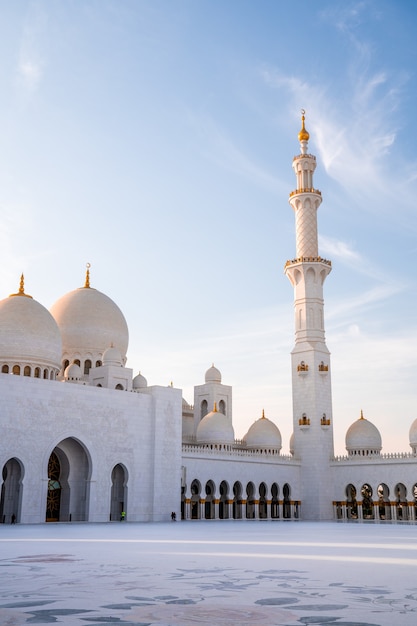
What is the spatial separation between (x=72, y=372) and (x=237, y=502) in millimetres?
11893

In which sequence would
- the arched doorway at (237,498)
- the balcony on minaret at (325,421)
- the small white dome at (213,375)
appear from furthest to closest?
the small white dome at (213,375)
the balcony on minaret at (325,421)
the arched doorway at (237,498)

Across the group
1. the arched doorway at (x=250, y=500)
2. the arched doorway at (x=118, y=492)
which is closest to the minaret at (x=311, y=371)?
the arched doorway at (x=250, y=500)

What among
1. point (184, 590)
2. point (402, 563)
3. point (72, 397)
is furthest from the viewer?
point (72, 397)

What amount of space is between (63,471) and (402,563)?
75.6 feet

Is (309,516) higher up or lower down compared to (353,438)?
lower down

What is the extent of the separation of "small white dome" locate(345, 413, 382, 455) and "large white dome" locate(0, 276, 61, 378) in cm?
1981

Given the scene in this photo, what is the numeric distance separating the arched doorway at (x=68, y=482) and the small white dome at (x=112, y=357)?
17.7 feet

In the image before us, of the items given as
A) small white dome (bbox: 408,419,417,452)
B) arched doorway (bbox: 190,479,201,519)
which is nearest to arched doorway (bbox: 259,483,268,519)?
arched doorway (bbox: 190,479,201,519)

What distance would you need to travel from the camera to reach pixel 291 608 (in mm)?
4402

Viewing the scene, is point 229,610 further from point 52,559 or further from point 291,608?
point 52,559

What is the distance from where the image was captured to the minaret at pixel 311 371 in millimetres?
39344

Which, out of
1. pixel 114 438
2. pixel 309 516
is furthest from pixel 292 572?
pixel 309 516

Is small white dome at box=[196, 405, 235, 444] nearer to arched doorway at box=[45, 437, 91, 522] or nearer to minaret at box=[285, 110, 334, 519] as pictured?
minaret at box=[285, 110, 334, 519]

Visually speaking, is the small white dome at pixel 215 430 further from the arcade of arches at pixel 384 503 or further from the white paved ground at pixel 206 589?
the white paved ground at pixel 206 589
